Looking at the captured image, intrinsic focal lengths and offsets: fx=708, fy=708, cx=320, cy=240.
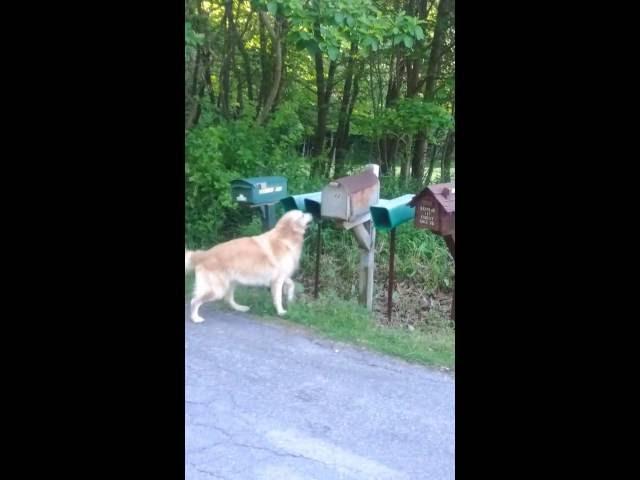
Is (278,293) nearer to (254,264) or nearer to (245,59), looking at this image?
(254,264)

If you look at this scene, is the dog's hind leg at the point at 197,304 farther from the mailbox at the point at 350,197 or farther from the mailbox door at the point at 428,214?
the mailbox door at the point at 428,214

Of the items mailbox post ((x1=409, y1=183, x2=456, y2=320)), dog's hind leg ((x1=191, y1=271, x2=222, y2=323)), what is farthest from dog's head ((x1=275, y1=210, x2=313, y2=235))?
mailbox post ((x1=409, y1=183, x2=456, y2=320))

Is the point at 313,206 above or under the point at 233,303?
above

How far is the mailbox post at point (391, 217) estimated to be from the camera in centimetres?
244

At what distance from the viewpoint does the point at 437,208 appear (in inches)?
90.4

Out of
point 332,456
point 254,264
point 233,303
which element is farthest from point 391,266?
point 332,456

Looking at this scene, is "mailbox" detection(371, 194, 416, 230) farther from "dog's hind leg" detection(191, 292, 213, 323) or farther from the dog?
"dog's hind leg" detection(191, 292, 213, 323)

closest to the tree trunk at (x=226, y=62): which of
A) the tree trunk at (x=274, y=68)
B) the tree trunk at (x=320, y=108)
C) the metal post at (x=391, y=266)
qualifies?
the tree trunk at (x=274, y=68)

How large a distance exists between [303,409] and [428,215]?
76 cm

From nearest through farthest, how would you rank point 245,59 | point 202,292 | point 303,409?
point 303,409 → point 202,292 → point 245,59
